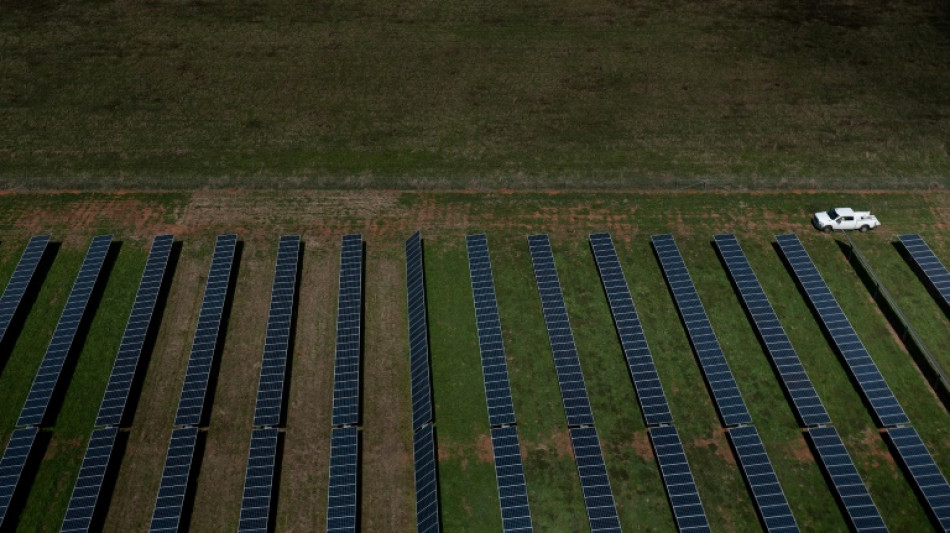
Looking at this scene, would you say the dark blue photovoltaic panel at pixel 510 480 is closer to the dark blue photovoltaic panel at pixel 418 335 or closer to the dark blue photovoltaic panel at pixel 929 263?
the dark blue photovoltaic panel at pixel 418 335

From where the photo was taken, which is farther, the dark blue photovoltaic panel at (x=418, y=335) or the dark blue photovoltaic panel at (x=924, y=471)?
the dark blue photovoltaic panel at (x=418, y=335)

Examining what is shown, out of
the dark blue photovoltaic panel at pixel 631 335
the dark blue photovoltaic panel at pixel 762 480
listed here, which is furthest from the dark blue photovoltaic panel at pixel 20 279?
the dark blue photovoltaic panel at pixel 762 480

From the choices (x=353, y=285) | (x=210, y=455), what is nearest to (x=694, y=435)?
(x=353, y=285)

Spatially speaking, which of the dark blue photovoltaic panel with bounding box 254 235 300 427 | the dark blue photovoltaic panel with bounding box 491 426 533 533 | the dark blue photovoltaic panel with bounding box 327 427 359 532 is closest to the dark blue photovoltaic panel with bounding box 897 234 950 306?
the dark blue photovoltaic panel with bounding box 491 426 533 533

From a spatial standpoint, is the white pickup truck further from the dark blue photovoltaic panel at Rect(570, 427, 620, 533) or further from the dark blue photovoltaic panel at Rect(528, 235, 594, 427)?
the dark blue photovoltaic panel at Rect(570, 427, 620, 533)

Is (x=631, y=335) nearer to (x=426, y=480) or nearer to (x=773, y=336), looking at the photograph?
(x=773, y=336)

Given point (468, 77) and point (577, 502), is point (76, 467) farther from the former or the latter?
point (468, 77)
